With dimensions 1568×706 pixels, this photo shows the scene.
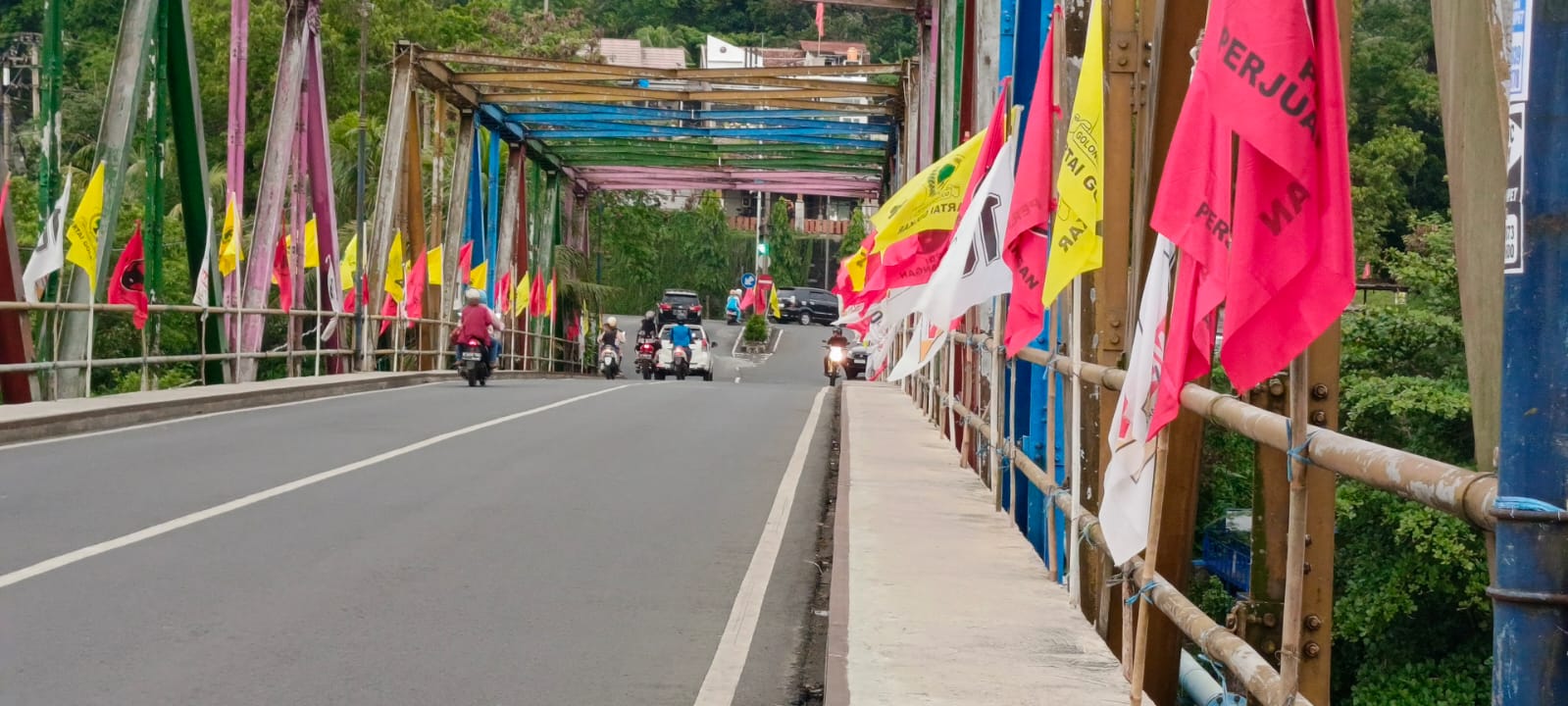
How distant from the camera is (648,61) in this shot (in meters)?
96.4

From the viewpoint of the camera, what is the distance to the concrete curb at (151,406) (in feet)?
47.9

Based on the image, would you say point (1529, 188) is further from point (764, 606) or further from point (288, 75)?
point (288, 75)

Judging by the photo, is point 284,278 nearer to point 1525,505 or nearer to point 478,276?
point 478,276

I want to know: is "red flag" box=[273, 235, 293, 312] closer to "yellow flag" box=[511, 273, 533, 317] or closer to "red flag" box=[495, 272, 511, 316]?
"red flag" box=[495, 272, 511, 316]

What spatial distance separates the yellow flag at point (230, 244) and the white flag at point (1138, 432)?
62.1 feet

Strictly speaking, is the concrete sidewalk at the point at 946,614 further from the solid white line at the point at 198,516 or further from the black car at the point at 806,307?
the black car at the point at 806,307

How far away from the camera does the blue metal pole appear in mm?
2605

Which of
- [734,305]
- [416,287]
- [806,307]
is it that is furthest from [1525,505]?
[806,307]

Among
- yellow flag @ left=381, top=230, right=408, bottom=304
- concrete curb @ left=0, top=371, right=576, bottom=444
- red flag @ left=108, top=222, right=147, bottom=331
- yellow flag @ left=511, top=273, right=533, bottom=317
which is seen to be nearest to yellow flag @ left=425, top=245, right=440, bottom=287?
yellow flag @ left=381, top=230, right=408, bottom=304

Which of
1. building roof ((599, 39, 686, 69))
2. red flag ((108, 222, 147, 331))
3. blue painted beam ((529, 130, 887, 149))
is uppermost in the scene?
building roof ((599, 39, 686, 69))

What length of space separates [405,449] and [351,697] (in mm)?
8665

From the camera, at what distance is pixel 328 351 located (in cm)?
2619

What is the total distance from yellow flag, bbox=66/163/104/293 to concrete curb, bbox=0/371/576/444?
1393mm

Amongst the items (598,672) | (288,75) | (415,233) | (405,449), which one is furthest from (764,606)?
(415,233)
